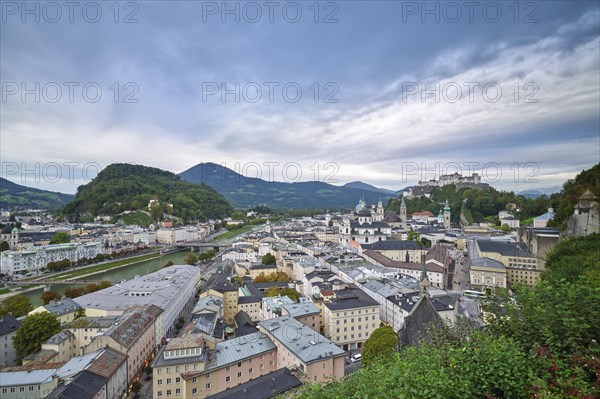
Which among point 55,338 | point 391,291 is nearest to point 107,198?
point 55,338

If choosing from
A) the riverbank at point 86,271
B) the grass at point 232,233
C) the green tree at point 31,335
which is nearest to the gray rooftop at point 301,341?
the green tree at point 31,335

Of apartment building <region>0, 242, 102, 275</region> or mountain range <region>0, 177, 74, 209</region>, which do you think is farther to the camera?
mountain range <region>0, 177, 74, 209</region>

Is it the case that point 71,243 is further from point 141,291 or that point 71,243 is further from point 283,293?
point 283,293

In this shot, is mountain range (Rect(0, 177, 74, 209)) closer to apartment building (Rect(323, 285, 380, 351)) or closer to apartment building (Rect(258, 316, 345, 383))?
apartment building (Rect(323, 285, 380, 351))

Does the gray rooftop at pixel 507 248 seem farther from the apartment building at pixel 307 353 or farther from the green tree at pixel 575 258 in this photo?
the apartment building at pixel 307 353

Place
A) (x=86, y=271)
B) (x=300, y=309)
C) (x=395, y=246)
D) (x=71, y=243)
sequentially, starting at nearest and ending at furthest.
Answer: (x=300, y=309)
(x=395, y=246)
(x=86, y=271)
(x=71, y=243)

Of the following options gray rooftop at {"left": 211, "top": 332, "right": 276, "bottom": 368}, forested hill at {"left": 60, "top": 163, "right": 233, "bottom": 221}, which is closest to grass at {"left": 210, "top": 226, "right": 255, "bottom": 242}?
forested hill at {"left": 60, "top": 163, "right": 233, "bottom": 221}

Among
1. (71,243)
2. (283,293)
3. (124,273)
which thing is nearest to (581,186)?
(283,293)
